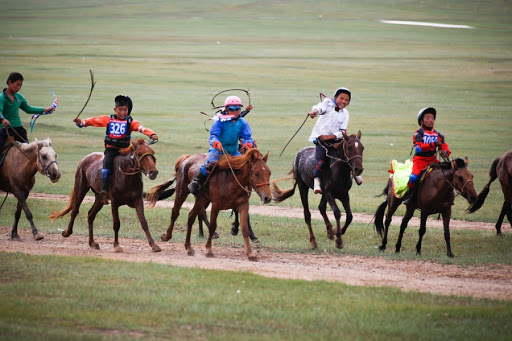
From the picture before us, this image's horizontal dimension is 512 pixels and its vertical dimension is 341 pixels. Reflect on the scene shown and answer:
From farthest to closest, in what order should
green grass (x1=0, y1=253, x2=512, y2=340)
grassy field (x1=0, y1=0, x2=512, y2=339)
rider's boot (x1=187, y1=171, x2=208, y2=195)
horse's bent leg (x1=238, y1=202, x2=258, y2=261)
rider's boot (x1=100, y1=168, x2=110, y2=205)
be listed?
rider's boot (x1=100, y1=168, x2=110, y2=205) → rider's boot (x1=187, y1=171, x2=208, y2=195) → horse's bent leg (x1=238, y1=202, x2=258, y2=261) → grassy field (x1=0, y1=0, x2=512, y2=339) → green grass (x1=0, y1=253, x2=512, y2=340)

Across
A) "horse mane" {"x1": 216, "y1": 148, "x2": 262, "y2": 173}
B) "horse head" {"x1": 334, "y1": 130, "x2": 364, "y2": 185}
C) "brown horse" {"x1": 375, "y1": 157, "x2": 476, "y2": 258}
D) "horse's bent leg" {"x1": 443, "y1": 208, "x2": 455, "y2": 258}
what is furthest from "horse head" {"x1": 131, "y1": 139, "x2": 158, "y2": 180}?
"horse's bent leg" {"x1": 443, "y1": 208, "x2": 455, "y2": 258}

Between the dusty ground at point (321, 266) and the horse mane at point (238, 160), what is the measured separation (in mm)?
1559

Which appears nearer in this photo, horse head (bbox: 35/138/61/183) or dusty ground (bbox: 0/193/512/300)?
dusty ground (bbox: 0/193/512/300)

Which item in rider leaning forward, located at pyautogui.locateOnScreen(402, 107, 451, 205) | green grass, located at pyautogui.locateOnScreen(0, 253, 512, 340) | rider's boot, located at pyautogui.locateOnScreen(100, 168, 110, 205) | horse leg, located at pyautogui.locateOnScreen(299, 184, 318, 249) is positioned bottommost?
green grass, located at pyautogui.locateOnScreen(0, 253, 512, 340)

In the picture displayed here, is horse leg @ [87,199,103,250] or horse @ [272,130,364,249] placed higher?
horse @ [272,130,364,249]

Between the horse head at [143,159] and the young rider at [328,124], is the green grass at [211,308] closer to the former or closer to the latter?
the horse head at [143,159]

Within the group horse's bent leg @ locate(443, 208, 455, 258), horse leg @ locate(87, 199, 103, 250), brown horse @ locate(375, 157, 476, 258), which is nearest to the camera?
brown horse @ locate(375, 157, 476, 258)

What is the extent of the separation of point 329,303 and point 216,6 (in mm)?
135689

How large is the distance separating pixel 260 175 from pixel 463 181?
12.7ft

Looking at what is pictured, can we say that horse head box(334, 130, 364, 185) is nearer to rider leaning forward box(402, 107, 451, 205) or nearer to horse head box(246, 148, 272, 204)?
rider leaning forward box(402, 107, 451, 205)

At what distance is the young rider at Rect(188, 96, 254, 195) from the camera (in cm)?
1272

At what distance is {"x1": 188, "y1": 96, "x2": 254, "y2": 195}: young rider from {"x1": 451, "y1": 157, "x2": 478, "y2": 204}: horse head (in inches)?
148

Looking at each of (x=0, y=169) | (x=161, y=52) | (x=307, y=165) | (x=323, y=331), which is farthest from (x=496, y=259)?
(x=161, y=52)

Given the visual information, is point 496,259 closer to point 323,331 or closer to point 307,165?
point 307,165
